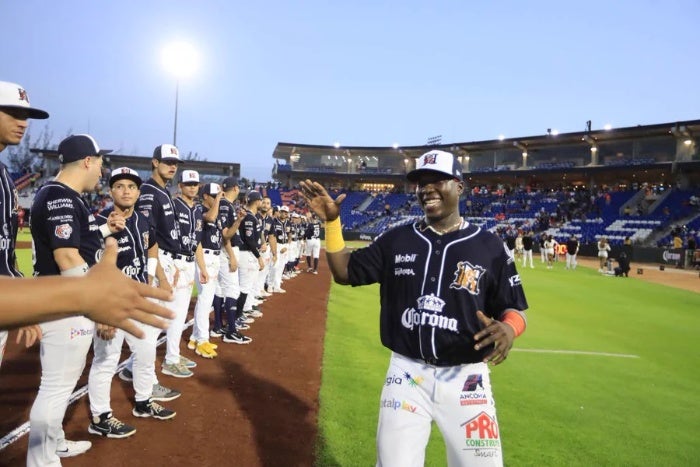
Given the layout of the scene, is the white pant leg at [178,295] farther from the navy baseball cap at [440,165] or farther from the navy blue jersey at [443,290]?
the navy baseball cap at [440,165]

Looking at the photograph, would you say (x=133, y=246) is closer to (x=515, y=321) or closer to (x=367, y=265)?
(x=367, y=265)

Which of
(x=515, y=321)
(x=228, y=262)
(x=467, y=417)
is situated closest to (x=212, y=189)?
(x=228, y=262)

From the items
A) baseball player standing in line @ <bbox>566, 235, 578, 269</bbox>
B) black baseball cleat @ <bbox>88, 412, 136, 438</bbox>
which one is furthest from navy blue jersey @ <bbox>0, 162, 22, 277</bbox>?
baseball player standing in line @ <bbox>566, 235, 578, 269</bbox>

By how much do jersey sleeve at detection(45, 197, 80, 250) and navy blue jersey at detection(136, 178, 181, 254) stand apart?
1823 mm

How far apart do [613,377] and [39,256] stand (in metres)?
7.91

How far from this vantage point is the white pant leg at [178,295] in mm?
6133

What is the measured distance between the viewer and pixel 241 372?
22.9 ft

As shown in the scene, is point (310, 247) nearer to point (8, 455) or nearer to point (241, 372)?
point (241, 372)

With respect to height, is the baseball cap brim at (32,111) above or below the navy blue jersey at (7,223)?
above

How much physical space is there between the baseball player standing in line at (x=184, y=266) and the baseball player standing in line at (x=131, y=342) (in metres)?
0.67

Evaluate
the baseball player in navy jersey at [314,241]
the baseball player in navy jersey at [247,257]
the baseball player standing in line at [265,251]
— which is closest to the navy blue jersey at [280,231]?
the baseball player standing in line at [265,251]

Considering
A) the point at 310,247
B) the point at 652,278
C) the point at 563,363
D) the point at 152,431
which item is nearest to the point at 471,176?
the point at 652,278

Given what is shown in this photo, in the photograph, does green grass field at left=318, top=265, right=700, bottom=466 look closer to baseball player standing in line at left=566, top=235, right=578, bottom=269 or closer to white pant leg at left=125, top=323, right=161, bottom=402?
white pant leg at left=125, top=323, right=161, bottom=402

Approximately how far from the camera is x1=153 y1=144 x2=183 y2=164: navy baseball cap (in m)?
6.06
